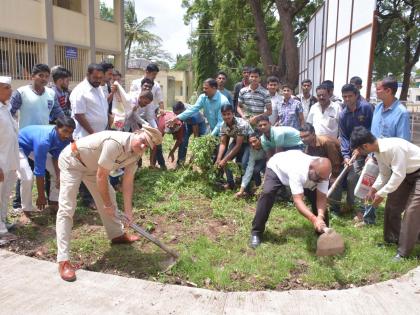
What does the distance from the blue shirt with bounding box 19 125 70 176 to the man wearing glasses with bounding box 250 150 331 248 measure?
244cm

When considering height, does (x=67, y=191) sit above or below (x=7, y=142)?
below

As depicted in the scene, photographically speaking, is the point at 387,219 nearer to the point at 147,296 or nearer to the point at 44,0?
the point at 147,296

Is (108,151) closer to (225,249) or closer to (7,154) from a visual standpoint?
(7,154)

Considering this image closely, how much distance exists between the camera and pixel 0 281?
3.96 metres

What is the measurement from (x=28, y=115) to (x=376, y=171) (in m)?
4.31

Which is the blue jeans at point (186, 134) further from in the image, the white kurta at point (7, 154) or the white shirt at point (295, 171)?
→ the white kurta at point (7, 154)

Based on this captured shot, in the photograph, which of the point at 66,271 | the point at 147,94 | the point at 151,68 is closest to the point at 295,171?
the point at 66,271

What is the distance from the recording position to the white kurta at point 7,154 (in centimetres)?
473

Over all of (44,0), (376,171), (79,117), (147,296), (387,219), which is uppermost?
(44,0)

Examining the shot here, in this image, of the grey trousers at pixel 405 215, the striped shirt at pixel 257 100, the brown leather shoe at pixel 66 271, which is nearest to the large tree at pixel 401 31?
the striped shirt at pixel 257 100

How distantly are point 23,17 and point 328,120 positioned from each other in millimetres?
12846

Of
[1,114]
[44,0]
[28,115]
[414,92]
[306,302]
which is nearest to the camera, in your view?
[306,302]

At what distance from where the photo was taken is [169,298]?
372 cm

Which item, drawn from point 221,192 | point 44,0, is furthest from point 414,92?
point 221,192
